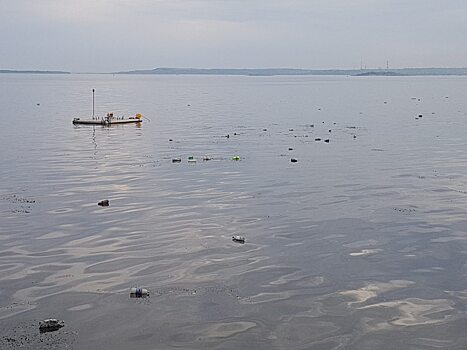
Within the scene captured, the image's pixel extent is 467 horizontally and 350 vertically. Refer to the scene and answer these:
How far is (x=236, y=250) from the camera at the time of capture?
26.5 m

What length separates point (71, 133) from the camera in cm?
7750

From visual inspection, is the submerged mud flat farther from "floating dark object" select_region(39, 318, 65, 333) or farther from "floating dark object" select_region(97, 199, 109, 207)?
"floating dark object" select_region(97, 199, 109, 207)

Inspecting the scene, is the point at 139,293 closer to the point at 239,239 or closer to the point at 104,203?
the point at 239,239

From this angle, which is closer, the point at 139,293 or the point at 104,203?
the point at 139,293

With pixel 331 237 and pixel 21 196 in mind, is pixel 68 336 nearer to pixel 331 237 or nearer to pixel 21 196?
pixel 331 237

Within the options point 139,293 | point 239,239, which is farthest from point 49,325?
point 239,239

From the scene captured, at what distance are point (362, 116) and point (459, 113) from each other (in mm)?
16944

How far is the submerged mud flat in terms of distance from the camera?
18922 mm

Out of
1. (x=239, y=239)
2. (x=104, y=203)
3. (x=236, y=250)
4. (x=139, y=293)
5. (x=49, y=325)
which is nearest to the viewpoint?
(x=49, y=325)

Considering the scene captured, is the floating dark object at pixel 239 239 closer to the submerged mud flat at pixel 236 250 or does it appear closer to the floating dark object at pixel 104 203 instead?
the submerged mud flat at pixel 236 250

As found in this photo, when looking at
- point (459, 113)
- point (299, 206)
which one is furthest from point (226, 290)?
point (459, 113)

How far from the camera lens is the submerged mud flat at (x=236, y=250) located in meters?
18.9

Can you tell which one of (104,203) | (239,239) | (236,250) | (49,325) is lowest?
(49,325)

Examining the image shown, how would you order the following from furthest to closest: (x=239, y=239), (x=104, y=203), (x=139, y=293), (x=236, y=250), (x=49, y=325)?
(x=104, y=203) → (x=239, y=239) → (x=236, y=250) → (x=139, y=293) → (x=49, y=325)
